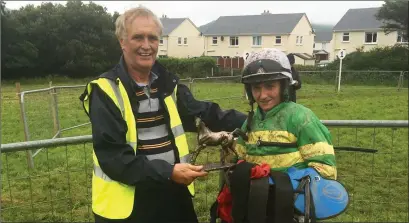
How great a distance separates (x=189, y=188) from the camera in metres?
2.48

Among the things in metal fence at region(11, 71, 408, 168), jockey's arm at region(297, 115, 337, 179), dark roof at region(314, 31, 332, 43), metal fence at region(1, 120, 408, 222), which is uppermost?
dark roof at region(314, 31, 332, 43)

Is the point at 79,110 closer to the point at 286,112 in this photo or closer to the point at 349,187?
the point at 349,187

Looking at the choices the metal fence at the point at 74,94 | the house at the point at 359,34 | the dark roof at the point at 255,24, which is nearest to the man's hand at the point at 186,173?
the metal fence at the point at 74,94

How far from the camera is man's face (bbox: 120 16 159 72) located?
7.04ft

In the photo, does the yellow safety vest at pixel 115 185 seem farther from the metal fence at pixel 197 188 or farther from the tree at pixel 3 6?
the tree at pixel 3 6

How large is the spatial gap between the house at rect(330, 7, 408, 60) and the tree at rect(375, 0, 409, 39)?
8671mm

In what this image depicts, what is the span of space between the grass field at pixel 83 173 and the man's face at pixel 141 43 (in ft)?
3.55

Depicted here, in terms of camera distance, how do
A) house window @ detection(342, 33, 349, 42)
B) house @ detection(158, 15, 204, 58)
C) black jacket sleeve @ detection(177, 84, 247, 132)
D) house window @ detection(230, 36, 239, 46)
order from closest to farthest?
black jacket sleeve @ detection(177, 84, 247, 132) < house window @ detection(342, 33, 349, 42) < house window @ detection(230, 36, 239, 46) < house @ detection(158, 15, 204, 58)

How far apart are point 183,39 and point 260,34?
964cm

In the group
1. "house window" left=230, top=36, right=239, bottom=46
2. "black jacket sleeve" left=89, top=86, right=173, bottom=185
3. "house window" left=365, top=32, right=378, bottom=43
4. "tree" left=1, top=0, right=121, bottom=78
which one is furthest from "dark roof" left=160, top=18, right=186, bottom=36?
"black jacket sleeve" left=89, top=86, right=173, bottom=185

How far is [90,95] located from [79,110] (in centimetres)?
1117

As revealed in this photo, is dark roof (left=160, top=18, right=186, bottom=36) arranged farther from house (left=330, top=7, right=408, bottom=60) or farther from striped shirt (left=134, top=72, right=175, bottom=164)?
striped shirt (left=134, top=72, right=175, bottom=164)

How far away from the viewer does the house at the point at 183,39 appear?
48250mm

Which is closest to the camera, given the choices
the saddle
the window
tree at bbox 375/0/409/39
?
the saddle
